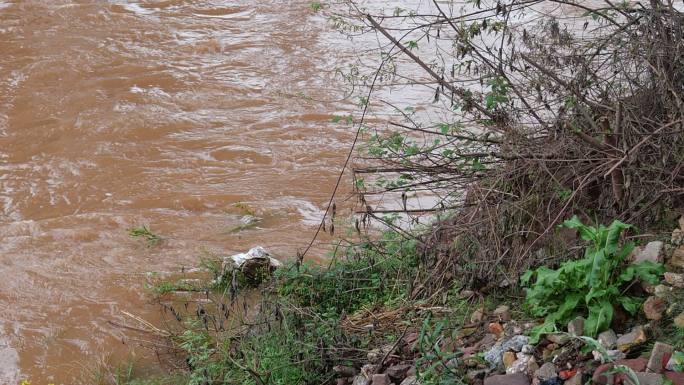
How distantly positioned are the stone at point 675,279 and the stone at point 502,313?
70 centimetres

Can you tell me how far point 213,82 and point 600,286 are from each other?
253 inches

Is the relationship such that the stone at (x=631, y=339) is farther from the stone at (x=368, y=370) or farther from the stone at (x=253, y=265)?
the stone at (x=253, y=265)

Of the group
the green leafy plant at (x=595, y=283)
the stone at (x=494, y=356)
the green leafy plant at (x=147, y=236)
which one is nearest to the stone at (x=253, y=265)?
the green leafy plant at (x=147, y=236)

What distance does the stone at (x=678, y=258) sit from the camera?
10.8 ft

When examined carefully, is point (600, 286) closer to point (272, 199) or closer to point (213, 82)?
point (272, 199)

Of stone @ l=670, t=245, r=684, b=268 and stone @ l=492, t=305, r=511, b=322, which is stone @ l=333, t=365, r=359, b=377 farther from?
stone @ l=670, t=245, r=684, b=268

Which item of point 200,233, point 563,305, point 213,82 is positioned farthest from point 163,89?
point 563,305

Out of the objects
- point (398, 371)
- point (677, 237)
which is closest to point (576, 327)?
point (677, 237)

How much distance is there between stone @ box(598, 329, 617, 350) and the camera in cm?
308

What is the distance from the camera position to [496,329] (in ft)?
11.6

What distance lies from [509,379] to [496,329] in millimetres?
448

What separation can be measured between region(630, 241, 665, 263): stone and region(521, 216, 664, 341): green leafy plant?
0.06 meters

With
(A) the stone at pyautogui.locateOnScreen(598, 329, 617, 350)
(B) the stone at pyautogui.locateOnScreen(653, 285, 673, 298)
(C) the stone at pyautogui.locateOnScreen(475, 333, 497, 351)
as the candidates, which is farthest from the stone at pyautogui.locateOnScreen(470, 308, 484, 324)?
(B) the stone at pyautogui.locateOnScreen(653, 285, 673, 298)

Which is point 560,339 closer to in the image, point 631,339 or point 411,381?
point 631,339
